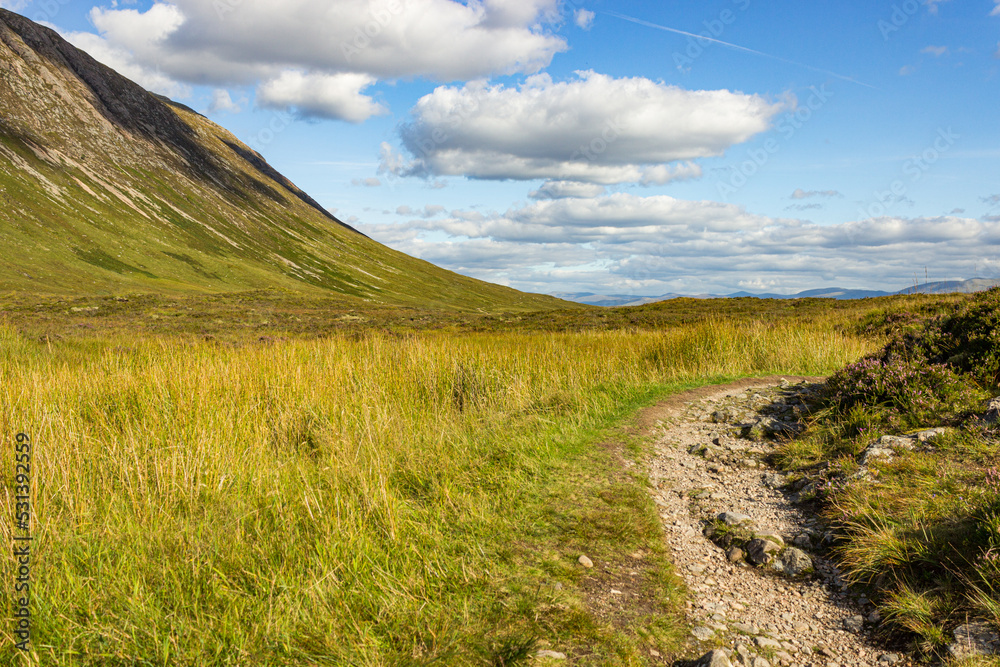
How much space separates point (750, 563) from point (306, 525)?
12.2 feet

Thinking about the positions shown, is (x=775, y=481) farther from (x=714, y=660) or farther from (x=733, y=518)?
(x=714, y=660)

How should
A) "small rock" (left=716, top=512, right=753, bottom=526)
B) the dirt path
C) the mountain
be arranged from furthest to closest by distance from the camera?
the mountain < "small rock" (left=716, top=512, right=753, bottom=526) < the dirt path

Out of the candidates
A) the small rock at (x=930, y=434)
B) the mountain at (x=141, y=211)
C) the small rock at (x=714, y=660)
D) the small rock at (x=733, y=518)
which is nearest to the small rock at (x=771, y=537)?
the small rock at (x=733, y=518)

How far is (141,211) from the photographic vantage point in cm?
11719

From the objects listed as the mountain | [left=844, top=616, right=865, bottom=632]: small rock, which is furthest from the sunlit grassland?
the mountain

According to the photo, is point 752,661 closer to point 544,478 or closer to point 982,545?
point 982,545

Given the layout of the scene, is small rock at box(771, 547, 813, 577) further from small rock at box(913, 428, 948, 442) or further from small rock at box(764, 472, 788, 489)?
small rock at box(913, 428, 948, 442)

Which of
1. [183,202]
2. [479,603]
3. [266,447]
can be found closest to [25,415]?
[266,447]

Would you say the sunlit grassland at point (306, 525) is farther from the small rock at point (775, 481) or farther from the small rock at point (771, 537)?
the small rock at point (775, 481)

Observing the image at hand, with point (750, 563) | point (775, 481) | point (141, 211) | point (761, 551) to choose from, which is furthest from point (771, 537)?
point (141, 211)

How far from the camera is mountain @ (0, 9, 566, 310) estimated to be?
287ft

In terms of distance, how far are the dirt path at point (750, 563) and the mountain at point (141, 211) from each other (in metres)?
69.0

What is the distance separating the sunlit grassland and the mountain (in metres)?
67.3

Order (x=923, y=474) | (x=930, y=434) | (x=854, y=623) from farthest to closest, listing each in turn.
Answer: (x=930, y=434) → (x=923, y=474) → (x=854, y=623)
